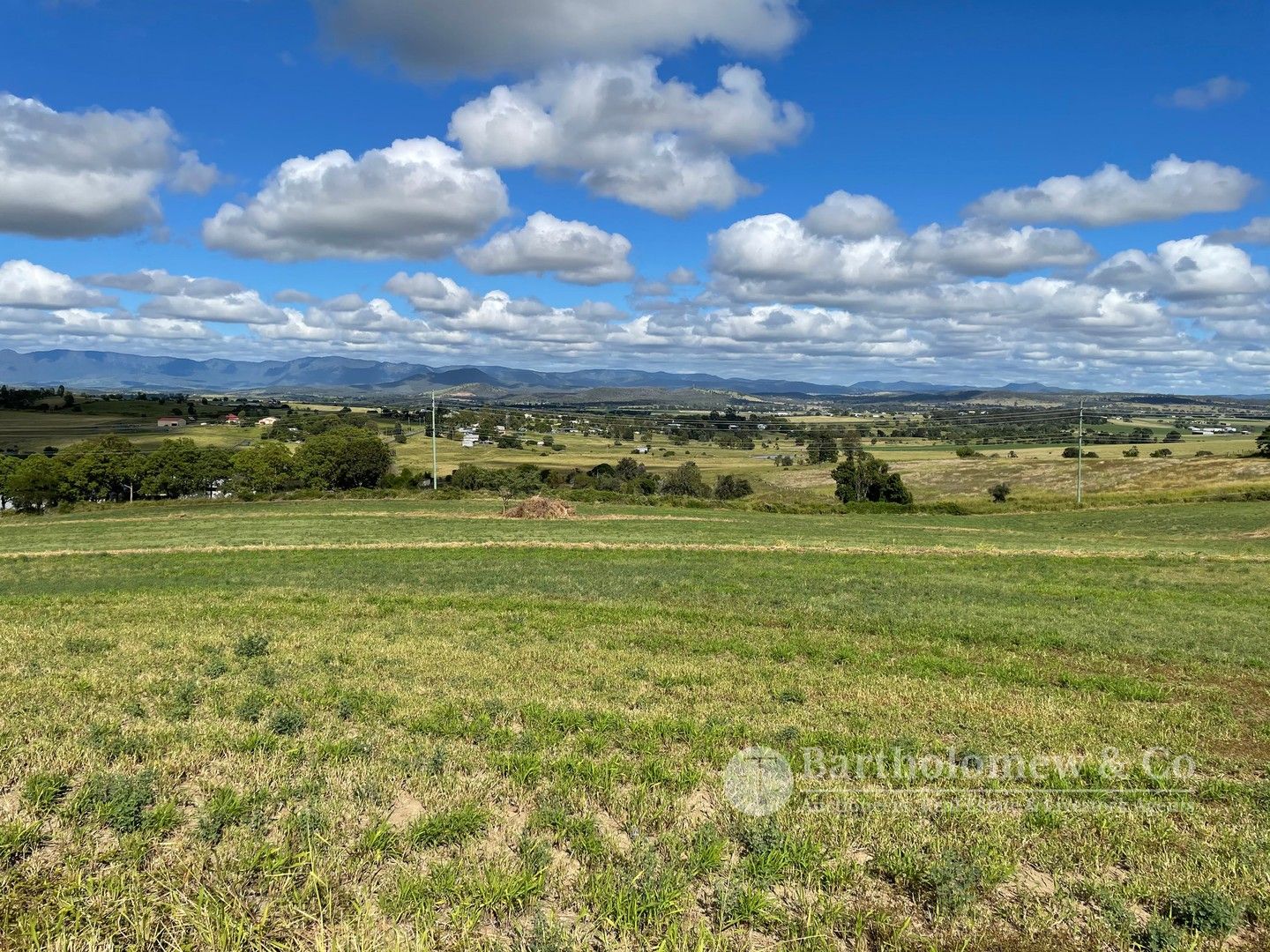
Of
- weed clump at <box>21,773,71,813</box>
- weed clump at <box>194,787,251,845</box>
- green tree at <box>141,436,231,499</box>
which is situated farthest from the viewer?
green tree at <box>141,436,231,499</box>

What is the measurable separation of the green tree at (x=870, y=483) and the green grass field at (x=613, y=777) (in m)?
65.1

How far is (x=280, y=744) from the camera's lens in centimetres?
720

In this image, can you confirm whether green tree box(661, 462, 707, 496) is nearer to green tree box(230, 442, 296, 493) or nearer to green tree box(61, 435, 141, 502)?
green tree box(230, 442, 296, 493)

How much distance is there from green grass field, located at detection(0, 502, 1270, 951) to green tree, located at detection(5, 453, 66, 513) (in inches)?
3091

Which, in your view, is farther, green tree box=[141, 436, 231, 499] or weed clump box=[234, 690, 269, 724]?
green tree box=[141, 436, 231, 499]

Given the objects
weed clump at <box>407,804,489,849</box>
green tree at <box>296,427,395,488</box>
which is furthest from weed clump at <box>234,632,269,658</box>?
green tree at <box>296,427,395,488</box>

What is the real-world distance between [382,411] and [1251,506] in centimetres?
15166

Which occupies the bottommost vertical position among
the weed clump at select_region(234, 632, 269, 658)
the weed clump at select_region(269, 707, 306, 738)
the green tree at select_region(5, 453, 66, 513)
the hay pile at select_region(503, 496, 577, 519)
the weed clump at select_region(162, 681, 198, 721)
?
the green tree at select_region(5, 453, 66, 513)

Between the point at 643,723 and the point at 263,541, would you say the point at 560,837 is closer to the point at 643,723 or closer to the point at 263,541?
the point at 643,723

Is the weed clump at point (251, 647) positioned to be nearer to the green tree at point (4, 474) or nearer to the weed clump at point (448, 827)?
the weed clump at point (448, 827)

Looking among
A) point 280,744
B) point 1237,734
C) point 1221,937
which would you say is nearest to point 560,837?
point 280,744

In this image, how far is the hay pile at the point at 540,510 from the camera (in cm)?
4471

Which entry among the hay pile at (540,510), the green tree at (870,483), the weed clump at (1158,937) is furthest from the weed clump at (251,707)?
the green tree at (870,483)

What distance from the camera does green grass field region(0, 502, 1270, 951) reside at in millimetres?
4711
